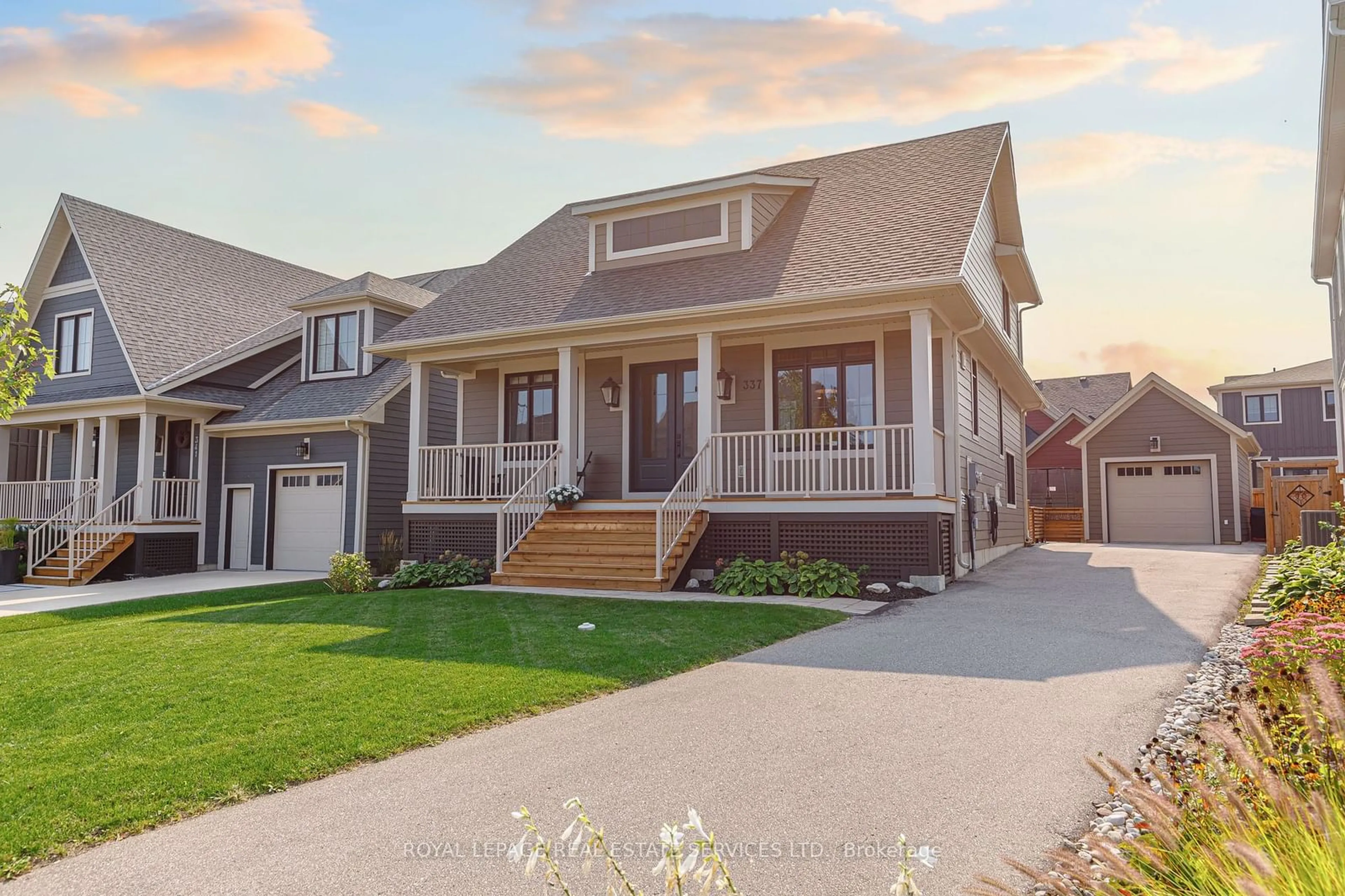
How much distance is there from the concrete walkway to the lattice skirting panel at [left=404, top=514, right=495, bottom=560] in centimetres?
229

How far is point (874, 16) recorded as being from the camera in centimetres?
739

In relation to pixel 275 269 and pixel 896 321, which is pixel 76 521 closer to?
pixel 275 269

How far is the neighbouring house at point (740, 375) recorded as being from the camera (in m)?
11.3

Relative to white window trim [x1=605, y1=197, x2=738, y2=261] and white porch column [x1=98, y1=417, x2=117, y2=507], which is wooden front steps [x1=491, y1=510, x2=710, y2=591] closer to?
white window trim [x1=605, y1=197, x2=738, y2=261]

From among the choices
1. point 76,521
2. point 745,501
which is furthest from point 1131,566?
point 76,521

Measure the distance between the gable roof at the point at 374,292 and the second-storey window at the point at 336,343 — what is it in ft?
1.49

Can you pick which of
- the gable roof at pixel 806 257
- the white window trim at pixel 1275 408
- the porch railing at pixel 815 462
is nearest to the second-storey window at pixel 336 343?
the gable roof at pixel 806 257

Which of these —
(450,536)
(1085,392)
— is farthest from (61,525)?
(1085,392)

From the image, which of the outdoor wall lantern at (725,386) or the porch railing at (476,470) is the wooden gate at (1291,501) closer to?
the outdoor wall lantern at (725,386)

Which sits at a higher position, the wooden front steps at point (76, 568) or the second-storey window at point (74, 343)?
the second-storey window at point (74, 343)

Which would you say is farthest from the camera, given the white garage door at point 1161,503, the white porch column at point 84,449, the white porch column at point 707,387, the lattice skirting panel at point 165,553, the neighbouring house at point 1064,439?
the neighbouring house at point 1064,439

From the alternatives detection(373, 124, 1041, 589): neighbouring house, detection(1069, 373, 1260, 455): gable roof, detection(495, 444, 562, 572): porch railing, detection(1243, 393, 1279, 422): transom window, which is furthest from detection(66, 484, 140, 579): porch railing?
detection(1243, 393, 1279, 422): transom window

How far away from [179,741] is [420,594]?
22.7 ft

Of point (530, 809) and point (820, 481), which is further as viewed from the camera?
point (820, 481)
